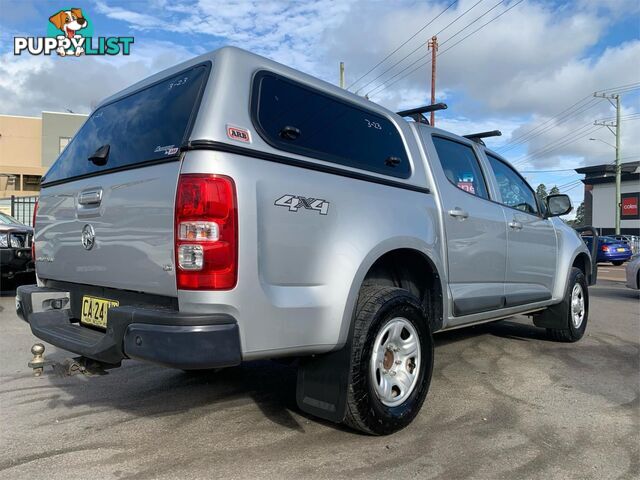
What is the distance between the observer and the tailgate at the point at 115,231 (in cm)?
265

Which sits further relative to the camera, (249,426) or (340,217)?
(249,426)

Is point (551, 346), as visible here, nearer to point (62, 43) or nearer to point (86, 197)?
point (86, 197)

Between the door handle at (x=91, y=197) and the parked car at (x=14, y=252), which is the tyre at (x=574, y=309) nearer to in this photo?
the door handle at (x=91, y=197)

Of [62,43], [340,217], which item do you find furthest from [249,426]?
[62,43]

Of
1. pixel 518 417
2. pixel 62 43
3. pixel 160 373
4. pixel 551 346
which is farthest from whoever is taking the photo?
pixel 62 43

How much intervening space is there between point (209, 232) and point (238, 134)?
0.52m

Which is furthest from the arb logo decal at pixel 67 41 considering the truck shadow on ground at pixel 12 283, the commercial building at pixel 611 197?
the commercial building at pixel 611 197

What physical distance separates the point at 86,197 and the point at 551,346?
500 cm

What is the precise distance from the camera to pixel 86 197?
10.4 feet

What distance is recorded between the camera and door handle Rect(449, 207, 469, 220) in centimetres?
398

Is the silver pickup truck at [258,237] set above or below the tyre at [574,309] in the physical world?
above

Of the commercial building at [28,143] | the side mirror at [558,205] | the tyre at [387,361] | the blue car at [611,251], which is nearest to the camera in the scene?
the tyre at [387,361]

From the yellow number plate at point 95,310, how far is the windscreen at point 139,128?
30.5 inches

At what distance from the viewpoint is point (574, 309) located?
6.02 m
